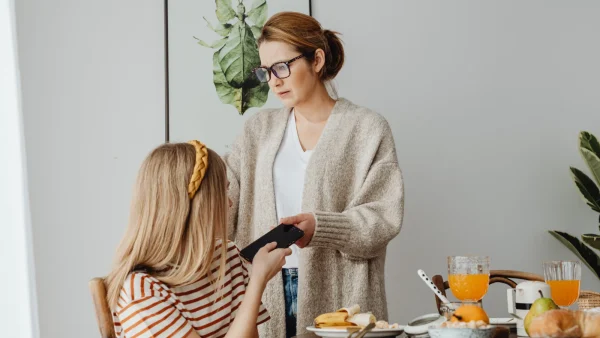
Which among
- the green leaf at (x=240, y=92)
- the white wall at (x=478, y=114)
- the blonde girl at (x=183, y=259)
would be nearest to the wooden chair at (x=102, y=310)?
the blonde girl at (x=183, y=259)

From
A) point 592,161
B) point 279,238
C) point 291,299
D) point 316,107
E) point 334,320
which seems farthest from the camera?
point 592,161

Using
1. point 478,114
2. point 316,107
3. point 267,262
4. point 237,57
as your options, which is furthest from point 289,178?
point 478,114

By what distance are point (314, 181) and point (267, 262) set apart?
520 millimetres

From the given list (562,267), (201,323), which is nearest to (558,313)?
(562,267)

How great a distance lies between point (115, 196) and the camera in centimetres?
270

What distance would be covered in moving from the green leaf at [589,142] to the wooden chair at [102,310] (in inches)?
88.4

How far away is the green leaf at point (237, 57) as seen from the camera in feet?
9.39

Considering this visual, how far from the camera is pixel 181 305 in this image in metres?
1.54

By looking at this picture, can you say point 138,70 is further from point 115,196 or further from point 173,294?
point 173,294

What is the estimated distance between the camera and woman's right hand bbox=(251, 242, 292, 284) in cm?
164

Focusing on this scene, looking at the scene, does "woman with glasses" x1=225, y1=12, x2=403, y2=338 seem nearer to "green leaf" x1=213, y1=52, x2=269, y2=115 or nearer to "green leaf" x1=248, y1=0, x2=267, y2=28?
"green leaf" x1=213, y1=52, x2=269, y2=115

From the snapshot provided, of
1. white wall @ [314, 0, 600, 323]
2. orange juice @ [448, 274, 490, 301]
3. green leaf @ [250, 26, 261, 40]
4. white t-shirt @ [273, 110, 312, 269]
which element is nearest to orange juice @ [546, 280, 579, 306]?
orange juice @ [448, 274, 490, 301]

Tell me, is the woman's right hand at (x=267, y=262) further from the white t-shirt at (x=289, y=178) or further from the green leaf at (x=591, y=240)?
the green leaf at (x=591, y=240)

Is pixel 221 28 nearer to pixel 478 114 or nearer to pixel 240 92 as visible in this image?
pixel 240 92
